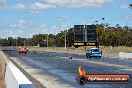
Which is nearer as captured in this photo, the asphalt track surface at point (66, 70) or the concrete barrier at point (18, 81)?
the concrete barrier at point (18, 81)

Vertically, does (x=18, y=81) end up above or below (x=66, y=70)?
above

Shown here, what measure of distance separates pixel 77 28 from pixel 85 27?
3.08m

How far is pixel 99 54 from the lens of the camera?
64.2m

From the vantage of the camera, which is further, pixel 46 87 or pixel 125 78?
pixel 46 87

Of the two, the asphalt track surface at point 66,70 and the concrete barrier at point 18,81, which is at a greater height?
the concrete barrier at point 18,81

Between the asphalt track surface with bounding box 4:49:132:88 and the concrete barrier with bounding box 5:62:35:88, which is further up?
the concrete barrier with bounding box 5:62:35:88

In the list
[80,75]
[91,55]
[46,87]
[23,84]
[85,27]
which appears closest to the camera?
[80,75]

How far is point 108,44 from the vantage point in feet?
504

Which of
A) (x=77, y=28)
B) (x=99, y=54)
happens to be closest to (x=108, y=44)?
(x=77, y=28)

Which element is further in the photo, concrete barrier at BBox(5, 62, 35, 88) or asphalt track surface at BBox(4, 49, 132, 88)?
asphalt track surface at BBox(4, 49, 132, 88)

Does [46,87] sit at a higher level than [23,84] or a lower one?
lower

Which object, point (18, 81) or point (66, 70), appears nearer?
point (18, 81)

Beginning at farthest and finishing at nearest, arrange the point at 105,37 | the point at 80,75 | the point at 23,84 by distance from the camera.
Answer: the point at 105,37
the point at 23,84
the point at 80,75

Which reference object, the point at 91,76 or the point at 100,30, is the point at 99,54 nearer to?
the point at 91,76
